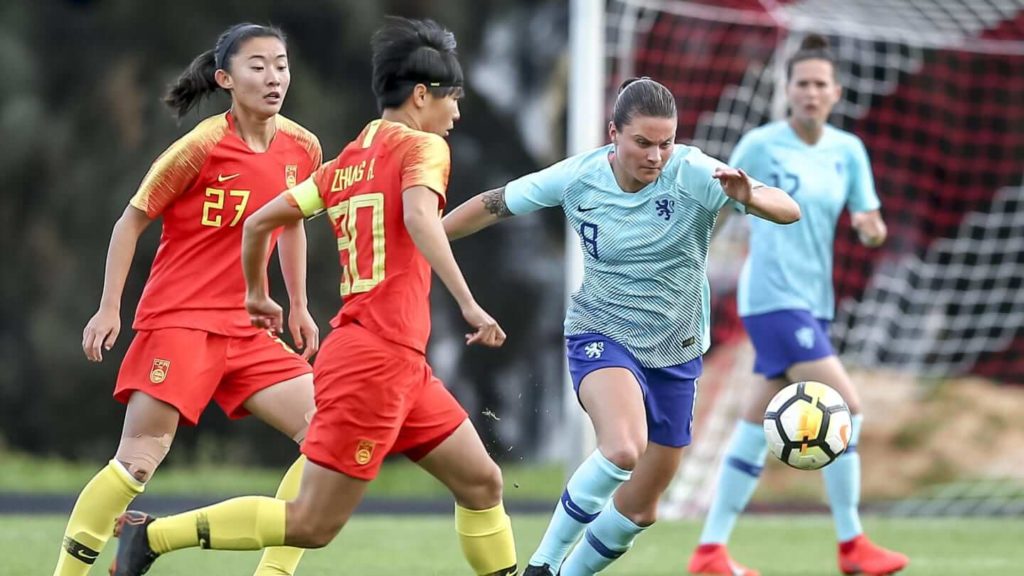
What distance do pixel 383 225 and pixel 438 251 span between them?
0.23 meters

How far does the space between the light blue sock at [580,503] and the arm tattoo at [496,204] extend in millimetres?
823

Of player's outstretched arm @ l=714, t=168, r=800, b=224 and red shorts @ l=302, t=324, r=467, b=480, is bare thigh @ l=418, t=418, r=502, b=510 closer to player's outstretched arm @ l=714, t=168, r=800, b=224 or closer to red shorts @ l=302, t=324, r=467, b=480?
red shorts @ l=302, t=324, r=467, b=480

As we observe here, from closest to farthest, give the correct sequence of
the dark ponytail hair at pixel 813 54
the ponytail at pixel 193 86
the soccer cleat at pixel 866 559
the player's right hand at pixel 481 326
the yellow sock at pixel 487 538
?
the player's right hand at pixel 481 326 < the yellow sock at pixel 487 538 < the ponytail at pixel 193 86 < the soccer cleat at pixel 866 559 < the dark ponytail hair at pixel 813 54

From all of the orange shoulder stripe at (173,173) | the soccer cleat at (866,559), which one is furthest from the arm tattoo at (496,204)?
the soccer cleat at (866,559)

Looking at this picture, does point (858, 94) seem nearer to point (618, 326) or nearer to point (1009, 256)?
point (1009, 256)

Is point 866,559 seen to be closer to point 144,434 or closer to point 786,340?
point 786,340

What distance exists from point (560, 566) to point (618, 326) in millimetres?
807

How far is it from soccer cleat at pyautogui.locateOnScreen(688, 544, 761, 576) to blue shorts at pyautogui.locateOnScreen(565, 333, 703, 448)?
1.55 m

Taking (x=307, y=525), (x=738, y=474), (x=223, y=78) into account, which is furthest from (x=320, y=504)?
(x=738, y=474)

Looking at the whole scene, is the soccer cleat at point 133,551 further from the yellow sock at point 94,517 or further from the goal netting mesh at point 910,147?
the goal netting mesh at point 910,147

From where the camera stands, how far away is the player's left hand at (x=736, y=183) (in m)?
4.59

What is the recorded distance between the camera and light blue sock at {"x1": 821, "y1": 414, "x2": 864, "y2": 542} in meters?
6.64

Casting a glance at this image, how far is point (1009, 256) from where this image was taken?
12875 millimetres

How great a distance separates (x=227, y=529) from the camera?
4426 mm
